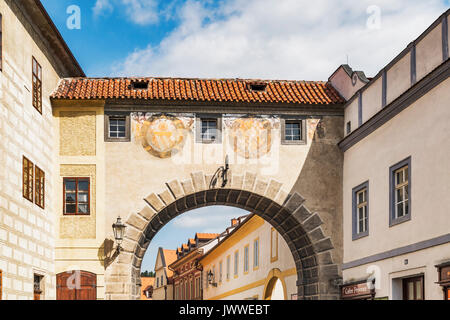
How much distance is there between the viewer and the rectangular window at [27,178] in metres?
14.4

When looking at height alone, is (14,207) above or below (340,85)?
below

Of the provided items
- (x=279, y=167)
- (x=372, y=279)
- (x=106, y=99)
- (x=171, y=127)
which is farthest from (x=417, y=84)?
(x=106, y=99)

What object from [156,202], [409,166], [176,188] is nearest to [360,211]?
[409,166]

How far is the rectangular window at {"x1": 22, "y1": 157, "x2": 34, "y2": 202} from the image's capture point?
14387mm

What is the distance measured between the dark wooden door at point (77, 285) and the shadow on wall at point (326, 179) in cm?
587

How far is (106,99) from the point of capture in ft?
59.2

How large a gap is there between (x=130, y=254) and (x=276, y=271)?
8.54 m

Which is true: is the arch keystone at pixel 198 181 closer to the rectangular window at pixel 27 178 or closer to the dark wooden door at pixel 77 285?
the dark wooden door at pixel 77 285

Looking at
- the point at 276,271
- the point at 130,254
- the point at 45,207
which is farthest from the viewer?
the point at 276,271

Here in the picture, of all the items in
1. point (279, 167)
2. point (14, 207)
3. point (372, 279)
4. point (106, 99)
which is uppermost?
point (106, 99)

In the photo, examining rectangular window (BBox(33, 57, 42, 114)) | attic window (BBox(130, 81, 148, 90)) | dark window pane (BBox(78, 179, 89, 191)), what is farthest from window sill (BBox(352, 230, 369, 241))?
rectangular window (BBox(33, 57, 42, 114))
